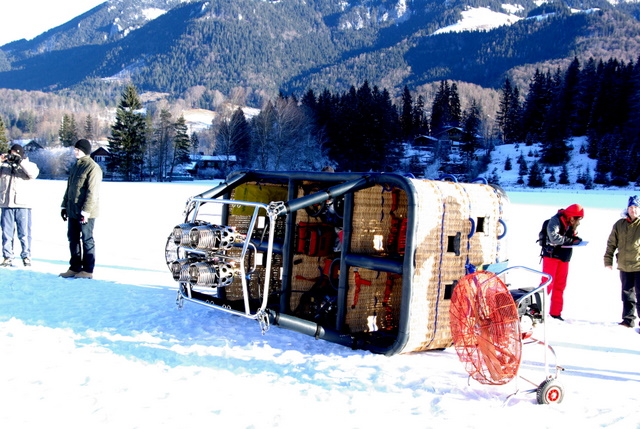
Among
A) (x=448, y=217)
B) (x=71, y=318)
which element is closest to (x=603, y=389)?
(x=448, y=217)

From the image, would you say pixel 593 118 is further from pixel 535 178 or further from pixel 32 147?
pixel 32 147

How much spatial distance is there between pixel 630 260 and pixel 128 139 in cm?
6874

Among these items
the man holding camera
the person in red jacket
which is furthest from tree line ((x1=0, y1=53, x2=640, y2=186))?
the man holding camera

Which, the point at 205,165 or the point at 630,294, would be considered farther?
the point at 205,165

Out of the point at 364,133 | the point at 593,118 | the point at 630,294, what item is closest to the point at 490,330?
the point at 630,294

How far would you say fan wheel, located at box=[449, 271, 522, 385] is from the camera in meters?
4.06

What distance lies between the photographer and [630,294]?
22.1 ft

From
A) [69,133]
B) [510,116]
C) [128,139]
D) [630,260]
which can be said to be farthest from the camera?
[69,133]

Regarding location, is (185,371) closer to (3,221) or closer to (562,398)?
(562,398)

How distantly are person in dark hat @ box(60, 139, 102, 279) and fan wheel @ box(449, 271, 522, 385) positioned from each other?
5.57 m

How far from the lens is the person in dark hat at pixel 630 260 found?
22.0 ft

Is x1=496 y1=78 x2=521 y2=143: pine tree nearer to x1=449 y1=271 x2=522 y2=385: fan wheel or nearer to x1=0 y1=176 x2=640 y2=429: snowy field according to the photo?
x1=0 y1=176 x2=640 y2=429: snowy field

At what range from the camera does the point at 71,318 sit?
6.03 meters

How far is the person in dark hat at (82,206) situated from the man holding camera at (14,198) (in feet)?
3.48
